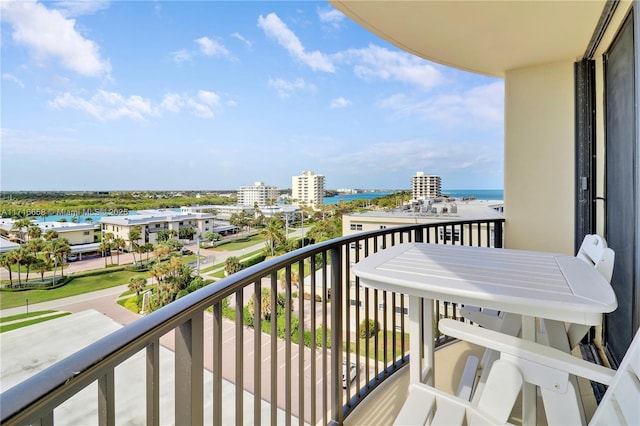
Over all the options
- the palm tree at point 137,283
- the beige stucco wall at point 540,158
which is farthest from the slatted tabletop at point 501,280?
the palm tree at point 137,283

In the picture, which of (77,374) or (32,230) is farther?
(32,230)

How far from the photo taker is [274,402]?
43.9 inches

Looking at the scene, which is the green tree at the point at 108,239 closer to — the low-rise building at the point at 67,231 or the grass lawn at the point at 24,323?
the low-rise building at the point at 67,231

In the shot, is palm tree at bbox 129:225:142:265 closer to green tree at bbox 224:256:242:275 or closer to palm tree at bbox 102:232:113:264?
palm tree at bbox 102:232:113:264

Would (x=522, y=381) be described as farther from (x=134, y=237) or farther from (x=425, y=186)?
(x=425, y=186)

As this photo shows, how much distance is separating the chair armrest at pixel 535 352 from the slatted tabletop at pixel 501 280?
120mm

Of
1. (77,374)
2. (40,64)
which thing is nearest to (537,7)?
(77,374)

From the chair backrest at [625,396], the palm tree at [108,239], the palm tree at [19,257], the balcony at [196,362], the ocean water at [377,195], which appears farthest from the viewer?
the ocean water at [377,195]

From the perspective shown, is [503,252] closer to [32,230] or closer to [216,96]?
[32,230]

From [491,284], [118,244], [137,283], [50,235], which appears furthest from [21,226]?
[491,284]

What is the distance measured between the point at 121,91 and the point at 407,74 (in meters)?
11.4

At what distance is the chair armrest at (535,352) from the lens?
0.94 m

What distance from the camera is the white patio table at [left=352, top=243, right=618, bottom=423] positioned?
3.18 feet

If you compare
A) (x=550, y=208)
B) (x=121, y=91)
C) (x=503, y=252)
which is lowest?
(x=503, y=252)
